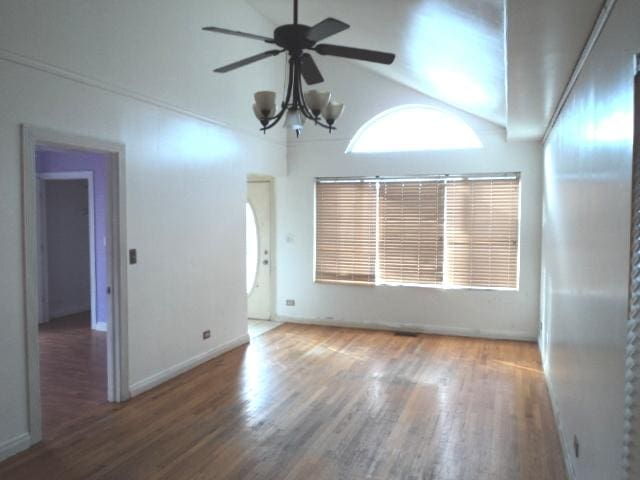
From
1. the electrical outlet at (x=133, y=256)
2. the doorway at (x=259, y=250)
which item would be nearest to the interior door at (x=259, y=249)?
the doorway at (x=259, y=250)

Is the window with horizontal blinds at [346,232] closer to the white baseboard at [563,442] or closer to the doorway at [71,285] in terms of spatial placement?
the doorway at [71,285]

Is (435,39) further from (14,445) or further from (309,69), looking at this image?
(14,445)

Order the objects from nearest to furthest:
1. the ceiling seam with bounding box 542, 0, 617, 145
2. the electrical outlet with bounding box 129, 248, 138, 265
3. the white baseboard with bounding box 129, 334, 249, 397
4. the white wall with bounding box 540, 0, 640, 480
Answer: the white wall with bounding box 540, 0, 640, 480, the ceiling seam with bounding box 542, 0, 617, 145, the electrical outlet with bounding box 129, 248, 138, 265, the white baseboard with bounding box 129, 334, 249, 397

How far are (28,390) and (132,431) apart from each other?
725 mm

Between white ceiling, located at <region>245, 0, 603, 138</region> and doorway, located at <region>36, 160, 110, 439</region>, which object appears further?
doorway, located at <region>36, 160, 110, 439</region>

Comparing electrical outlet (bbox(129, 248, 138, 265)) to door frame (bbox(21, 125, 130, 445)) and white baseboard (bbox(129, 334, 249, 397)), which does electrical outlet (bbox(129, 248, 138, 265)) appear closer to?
door frame (bbox(21, 125, 130, 445))

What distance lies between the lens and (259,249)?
6969 millimetres

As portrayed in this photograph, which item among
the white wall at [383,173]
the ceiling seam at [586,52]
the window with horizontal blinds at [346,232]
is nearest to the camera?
the ceiling seam at [586,52]

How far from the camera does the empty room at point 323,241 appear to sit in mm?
2475

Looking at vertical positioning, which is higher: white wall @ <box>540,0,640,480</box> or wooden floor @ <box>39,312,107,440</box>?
white wall @ <box>540,0,640,480</box>

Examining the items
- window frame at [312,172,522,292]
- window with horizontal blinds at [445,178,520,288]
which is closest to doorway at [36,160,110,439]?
window frame at [312,172,522,292]

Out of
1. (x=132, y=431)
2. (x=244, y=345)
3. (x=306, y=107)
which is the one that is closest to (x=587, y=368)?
(x=306, y=107)

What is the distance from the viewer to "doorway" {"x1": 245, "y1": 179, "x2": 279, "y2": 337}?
689 cm

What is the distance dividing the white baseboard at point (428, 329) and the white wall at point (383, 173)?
12mm
